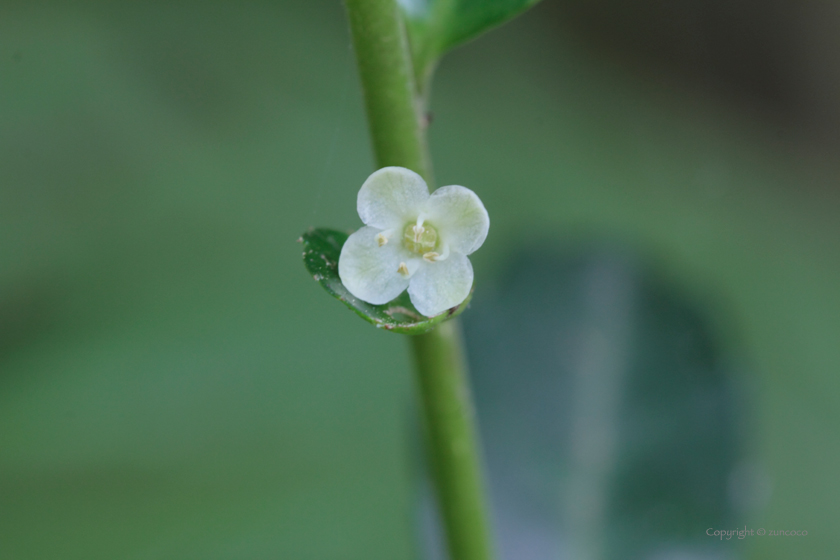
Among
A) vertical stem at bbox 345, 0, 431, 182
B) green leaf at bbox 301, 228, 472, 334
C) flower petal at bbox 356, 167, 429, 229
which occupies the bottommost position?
green leaf at bbox 301, 228, 472, 334

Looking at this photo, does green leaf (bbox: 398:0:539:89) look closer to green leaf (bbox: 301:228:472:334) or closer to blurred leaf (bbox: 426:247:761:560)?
green leaf (bbox: 301:228:472:334)

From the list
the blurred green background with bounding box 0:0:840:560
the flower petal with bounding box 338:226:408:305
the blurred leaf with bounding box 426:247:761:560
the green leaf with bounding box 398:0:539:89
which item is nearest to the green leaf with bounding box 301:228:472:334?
the flower petal with bounding box 338:226:408:305

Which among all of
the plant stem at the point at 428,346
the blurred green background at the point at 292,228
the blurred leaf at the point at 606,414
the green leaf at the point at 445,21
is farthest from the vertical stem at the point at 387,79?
the blurred green background at the point at 292,228

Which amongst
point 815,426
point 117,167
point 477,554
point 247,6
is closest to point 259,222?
point 117,167

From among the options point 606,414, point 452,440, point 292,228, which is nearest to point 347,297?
point 452,440

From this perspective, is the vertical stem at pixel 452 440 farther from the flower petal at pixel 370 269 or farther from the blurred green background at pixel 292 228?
the blurred green background at pixel 292 228

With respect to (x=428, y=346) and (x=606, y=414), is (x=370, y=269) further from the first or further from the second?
(x=606, y=414)

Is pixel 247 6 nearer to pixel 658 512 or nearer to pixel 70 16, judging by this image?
pixel 70 16

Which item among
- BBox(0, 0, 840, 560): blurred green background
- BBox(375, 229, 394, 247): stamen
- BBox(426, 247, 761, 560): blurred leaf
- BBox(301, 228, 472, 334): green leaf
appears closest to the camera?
BBox(301, 228, 472, 334): green leaf
